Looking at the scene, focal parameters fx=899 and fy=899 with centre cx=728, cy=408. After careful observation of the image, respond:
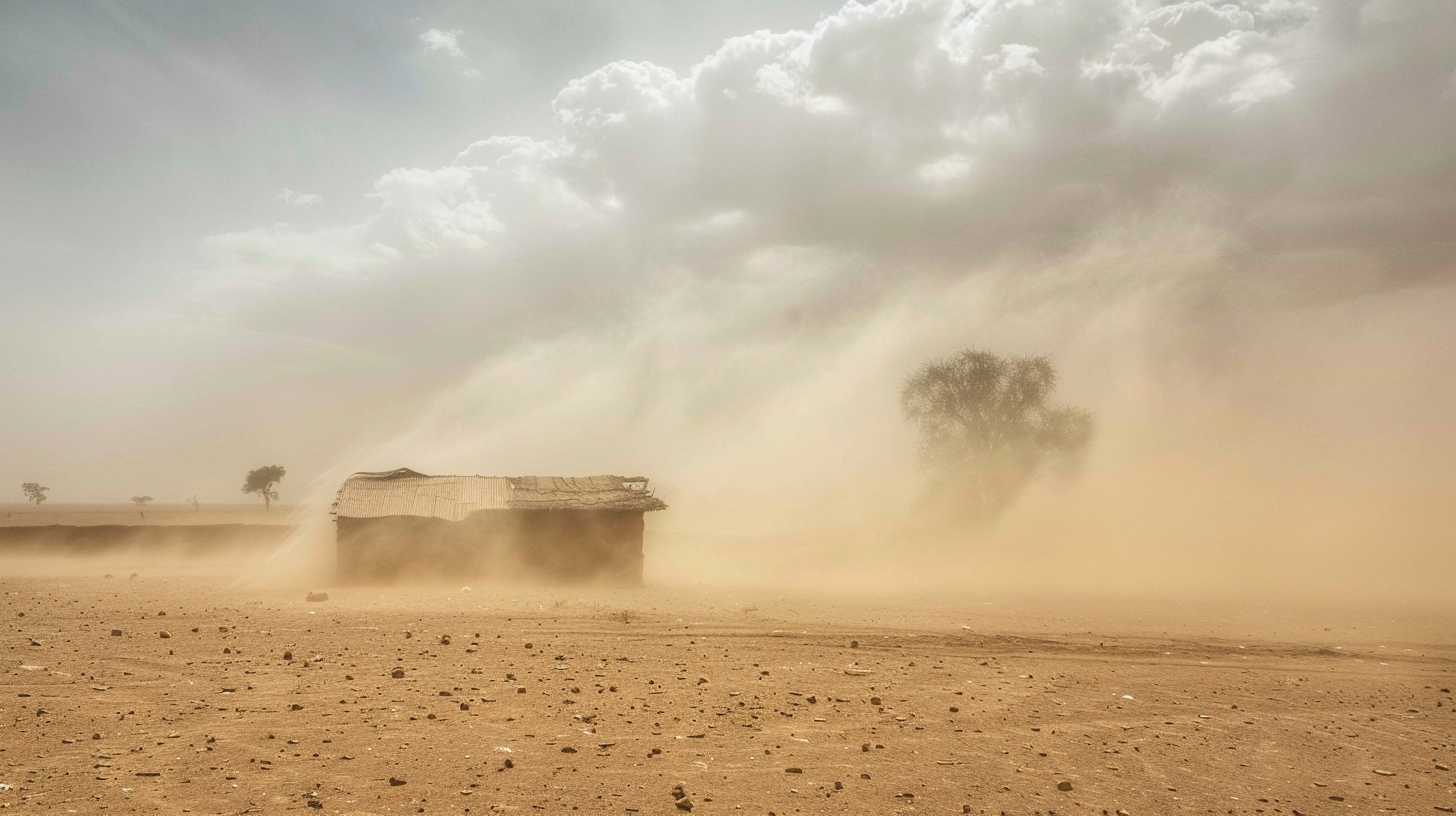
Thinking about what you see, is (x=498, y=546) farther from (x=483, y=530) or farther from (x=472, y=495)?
(x=472, y=495)

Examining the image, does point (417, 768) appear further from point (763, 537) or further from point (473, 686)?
point (763, 537)

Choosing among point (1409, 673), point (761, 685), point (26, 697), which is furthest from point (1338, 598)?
point (26, 697)

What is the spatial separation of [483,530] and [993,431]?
39.3 meters

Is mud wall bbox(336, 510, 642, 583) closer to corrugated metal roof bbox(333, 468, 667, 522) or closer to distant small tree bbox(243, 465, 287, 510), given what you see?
corrugated metal roof bbox(333, 468, 667, 522)

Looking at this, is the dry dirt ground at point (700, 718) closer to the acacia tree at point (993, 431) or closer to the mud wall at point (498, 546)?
the mud wall at point (498, 546)

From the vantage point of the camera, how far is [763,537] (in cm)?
6588

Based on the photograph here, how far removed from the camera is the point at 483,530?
33375 millimetres

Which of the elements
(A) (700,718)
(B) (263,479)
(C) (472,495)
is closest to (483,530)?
(C) (472,495)

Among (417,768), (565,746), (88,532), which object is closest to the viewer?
(417,768)

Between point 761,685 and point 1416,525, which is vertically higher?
point 1416,525

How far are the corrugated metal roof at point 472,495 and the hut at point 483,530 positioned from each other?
4 cm

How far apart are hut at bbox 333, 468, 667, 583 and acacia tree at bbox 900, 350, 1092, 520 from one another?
104 feet

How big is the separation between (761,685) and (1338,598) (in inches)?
1133

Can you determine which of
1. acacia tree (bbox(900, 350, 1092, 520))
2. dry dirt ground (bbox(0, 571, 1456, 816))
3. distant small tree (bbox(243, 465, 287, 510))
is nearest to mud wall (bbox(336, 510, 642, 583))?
dry dirt ground (bbox(0, 571, 1456, 816))
